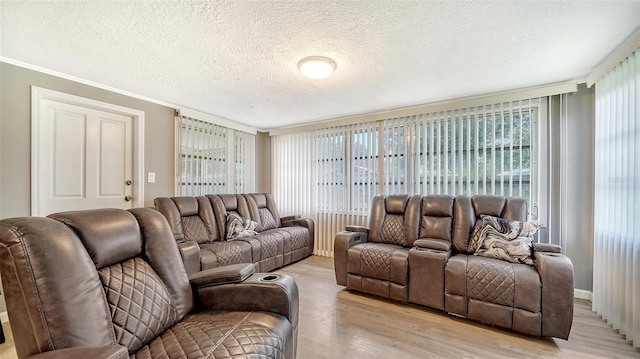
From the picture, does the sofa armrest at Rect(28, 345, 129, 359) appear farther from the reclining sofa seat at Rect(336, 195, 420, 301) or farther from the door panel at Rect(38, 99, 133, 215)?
the door panel at Rect(38, 99, 133, 215)

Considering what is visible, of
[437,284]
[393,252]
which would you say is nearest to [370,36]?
[393,252]

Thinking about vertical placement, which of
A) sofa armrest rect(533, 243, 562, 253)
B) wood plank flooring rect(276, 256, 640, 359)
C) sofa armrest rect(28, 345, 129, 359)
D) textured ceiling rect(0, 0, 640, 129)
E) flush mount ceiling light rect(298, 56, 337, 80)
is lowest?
wood plank flooring rect(276, 256, 640, 359)

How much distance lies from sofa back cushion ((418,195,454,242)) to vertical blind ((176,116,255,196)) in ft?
10.6

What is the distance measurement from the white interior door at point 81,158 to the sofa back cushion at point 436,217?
362 centimetres

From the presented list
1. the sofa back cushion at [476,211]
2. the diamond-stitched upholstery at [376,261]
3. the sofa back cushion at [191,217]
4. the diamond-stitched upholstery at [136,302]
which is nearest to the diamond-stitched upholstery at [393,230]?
the diamond-stitched upholstery at [376,261]

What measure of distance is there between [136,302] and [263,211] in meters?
3.06

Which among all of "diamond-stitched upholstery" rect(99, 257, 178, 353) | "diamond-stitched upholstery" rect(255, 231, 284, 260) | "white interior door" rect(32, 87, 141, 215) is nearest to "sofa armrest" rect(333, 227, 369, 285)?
"diamond-stitched upholstery" rect(255, 231, 284, 260)

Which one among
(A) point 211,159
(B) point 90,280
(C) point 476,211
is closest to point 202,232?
(A) point 211,159

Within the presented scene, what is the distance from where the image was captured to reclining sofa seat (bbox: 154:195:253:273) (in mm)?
2684

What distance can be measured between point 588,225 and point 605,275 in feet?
2.16

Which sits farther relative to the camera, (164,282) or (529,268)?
(529,268)

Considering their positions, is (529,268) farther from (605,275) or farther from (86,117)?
(86,117)

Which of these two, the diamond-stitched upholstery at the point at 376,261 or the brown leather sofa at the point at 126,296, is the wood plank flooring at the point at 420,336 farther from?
the brown leather sofa at the point at 126,296

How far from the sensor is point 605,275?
2.26 m
